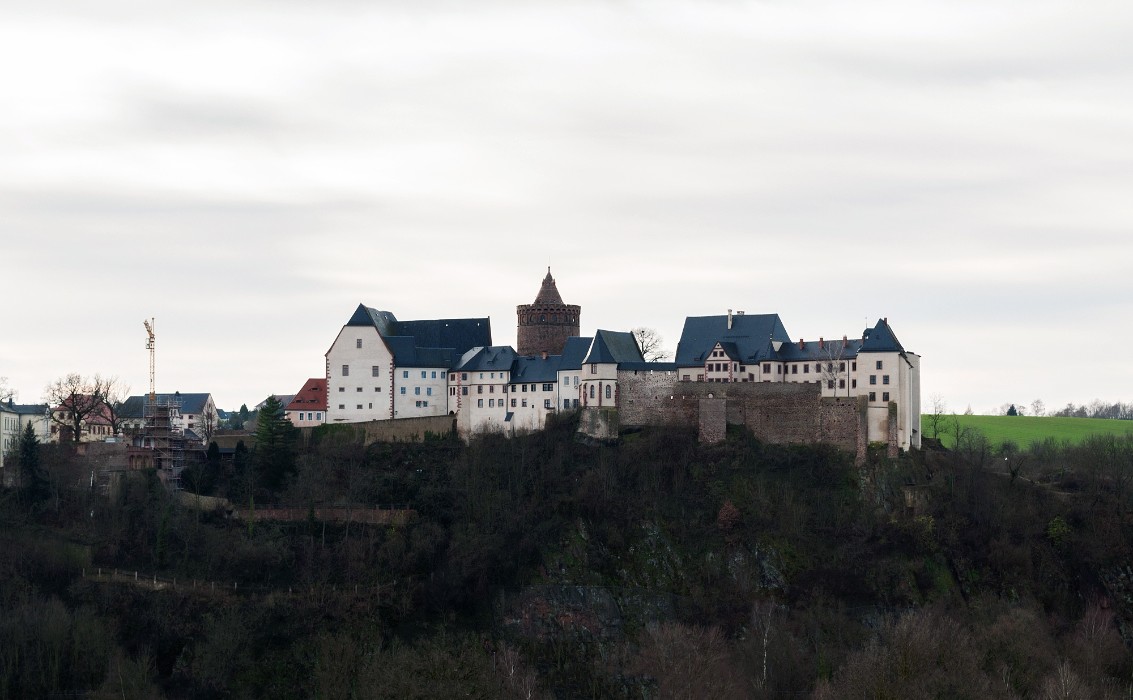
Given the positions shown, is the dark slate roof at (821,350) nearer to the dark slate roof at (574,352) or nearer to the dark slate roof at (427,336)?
the dark slate roof at (574,352)

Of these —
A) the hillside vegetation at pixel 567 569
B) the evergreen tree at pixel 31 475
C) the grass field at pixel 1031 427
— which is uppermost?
the grass field at pixel 1031 427

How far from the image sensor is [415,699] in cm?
5584

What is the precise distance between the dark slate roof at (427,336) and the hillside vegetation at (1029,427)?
38.3 meters

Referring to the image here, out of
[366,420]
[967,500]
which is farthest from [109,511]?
[967,500]

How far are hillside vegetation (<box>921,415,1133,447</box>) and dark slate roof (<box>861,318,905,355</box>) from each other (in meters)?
36.0

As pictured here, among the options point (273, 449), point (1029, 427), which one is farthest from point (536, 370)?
point (1029, 427)

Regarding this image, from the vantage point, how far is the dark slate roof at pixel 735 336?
93.4 metres

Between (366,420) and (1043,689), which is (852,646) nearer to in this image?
(1043,689)

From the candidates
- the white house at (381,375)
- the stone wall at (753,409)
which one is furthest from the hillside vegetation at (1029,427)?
the white house at (381,375)

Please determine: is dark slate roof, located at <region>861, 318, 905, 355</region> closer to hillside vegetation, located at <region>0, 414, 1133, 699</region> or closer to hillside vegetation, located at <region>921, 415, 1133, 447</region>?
hillside vegetation, located at <region>0, 414, 1133, 699</region>

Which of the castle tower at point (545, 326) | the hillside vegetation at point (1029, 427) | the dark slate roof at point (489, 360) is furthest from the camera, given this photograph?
the hillside vegetation at point (1029, 427)

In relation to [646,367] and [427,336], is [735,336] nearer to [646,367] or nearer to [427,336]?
[646,367]

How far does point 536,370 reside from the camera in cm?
9781

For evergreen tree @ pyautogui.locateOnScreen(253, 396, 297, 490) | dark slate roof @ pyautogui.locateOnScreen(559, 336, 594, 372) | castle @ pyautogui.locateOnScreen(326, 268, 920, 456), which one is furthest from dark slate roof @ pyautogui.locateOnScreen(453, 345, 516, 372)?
evergreen tree @ pyautogui.locateOnScreen(253, 396, 297, 490)
